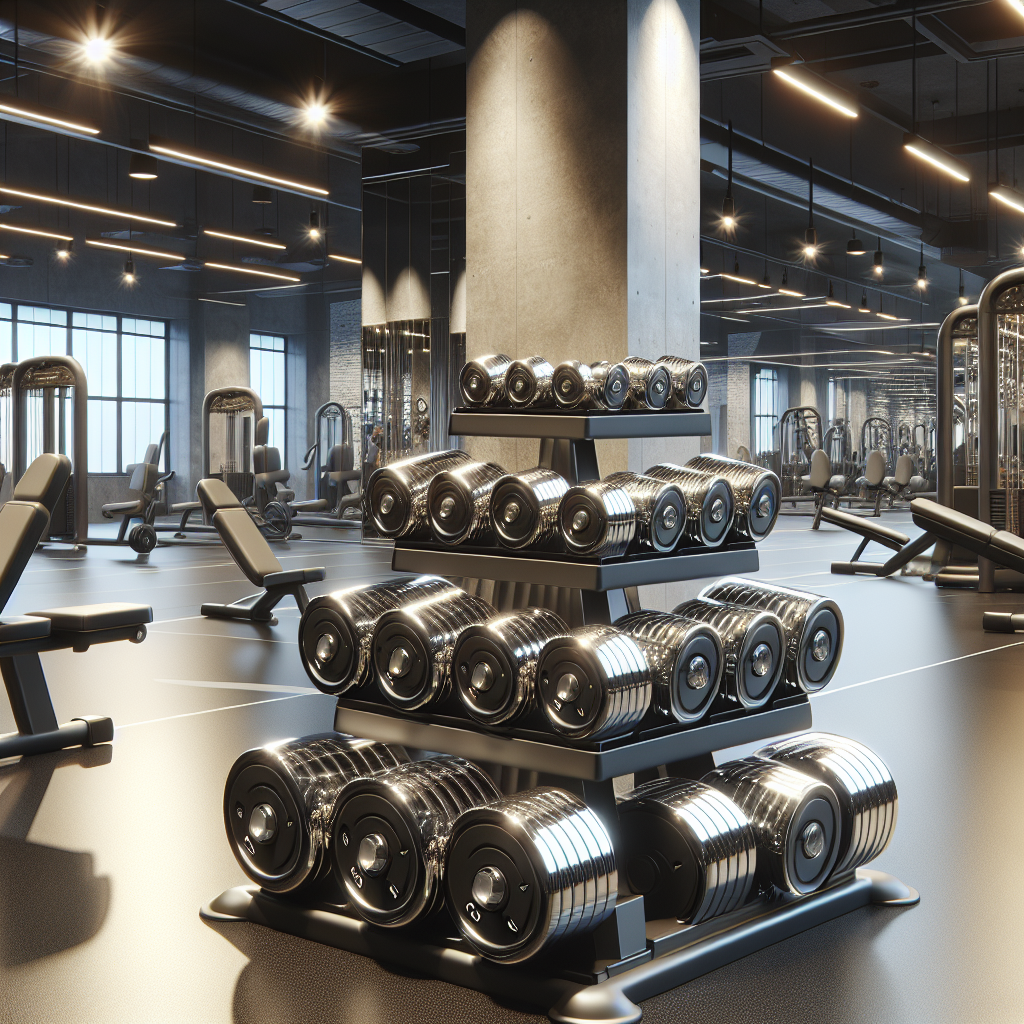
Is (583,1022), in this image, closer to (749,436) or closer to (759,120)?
(759,120)

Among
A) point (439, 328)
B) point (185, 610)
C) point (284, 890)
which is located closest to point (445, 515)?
point (284, 890)

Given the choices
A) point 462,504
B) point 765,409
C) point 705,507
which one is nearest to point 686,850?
point 705,507

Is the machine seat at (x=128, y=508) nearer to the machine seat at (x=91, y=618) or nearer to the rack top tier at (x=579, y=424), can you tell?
the machine seat at (x=91, y=618)

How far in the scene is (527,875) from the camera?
2.19 m

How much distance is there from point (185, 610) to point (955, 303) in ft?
55.3

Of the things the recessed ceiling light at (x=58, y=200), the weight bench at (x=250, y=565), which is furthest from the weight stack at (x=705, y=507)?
the recessed ceiling light at (x=58, y=200)

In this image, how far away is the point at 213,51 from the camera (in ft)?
34.3

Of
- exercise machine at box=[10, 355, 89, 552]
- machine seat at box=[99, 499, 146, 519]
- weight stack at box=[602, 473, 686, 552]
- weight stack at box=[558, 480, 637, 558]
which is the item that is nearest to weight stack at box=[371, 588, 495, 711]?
weight stack at box=[558, 480, 637, 558]

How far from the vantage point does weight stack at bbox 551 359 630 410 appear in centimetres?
286

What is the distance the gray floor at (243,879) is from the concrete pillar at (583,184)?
5.22ft

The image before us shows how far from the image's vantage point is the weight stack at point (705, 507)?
2.82 m

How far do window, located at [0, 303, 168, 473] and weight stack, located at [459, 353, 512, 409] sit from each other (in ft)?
54.6

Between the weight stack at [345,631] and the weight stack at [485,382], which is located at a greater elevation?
the weight stack at [485,382]

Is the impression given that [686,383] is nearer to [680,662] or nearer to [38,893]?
[680,662]
